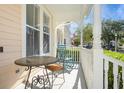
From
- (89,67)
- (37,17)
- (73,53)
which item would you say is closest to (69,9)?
(37,17)

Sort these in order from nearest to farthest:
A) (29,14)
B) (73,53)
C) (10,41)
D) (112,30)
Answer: (10,41) → (112,30) → (29,14) → (73,53)

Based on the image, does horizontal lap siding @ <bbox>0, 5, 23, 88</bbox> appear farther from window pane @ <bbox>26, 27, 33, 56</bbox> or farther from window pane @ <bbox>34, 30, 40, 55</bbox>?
window pane @ <bbox>34, 30, 40, 55</bbox>

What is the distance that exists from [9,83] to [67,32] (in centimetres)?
1755

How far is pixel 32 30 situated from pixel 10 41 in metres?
1.87

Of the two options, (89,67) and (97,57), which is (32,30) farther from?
(97,57)

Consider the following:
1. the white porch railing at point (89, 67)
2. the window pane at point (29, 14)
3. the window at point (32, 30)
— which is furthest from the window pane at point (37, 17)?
the white porch railing at point (89, 67)

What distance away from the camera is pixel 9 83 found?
A: 12.2 ft

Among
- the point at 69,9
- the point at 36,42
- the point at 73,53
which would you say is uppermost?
the point at 69,9

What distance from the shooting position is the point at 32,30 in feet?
18.3

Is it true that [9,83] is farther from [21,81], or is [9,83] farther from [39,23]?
[39,23]

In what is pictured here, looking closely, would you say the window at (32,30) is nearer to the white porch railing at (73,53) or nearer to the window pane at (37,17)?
the window pane at (37,17)

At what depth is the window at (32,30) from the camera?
5090 mm

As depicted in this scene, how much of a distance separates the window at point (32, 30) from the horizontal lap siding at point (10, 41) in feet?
2.39
